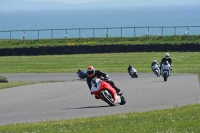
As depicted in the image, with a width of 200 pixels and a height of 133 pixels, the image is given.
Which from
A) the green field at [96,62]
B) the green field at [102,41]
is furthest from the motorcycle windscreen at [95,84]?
the green field at [102,41]

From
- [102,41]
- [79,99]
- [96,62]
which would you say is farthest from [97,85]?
[102,41]

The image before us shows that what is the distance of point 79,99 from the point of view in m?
25.4

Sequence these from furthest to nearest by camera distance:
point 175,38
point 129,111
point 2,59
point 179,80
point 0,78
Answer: point 175,38
point 2,59
point 0,78
point 179,80
point 129,111

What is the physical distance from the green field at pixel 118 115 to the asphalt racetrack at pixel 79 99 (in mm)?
1970

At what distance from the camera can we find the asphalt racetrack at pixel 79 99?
835 inches

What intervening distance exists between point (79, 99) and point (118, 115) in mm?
6452

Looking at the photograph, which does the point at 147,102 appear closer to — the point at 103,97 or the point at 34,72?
the point at 103,97

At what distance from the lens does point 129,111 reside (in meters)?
21.0

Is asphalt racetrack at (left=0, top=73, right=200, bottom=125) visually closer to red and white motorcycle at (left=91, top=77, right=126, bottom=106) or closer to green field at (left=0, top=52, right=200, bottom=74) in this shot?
red and white motorcycle at (left=91, top=77, right=126, bottom=106)

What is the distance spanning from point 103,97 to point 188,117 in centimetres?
589

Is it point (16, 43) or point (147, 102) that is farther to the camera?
point (16, 43)

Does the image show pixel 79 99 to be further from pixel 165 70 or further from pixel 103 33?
pixel 103 33

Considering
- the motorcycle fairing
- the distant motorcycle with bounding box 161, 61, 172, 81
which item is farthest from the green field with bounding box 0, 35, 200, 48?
the motorcycle fairing

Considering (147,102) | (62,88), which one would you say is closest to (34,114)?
(147,102)
